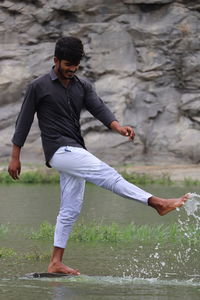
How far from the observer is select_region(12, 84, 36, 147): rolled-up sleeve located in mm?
7379

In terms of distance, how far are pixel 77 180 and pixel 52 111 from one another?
0.61 metres

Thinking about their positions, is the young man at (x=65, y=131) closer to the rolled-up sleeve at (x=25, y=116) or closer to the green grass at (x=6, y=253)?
the rolled-up sleeve at (x=25, y=116)

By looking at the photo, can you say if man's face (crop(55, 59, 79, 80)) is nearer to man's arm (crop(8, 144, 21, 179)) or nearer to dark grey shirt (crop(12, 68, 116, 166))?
dark grey shirt (crop(12, 68, 116, 166))

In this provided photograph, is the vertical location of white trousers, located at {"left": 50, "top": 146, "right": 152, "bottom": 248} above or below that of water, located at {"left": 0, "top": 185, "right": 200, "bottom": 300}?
above

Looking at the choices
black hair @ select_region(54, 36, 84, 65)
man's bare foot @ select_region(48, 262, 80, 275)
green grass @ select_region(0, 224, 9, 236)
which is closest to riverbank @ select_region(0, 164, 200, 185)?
green grass @ select_region(0, 224, 9, 236)

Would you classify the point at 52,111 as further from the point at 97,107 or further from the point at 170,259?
the point at 170,259

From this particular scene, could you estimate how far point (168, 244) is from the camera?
377 inches

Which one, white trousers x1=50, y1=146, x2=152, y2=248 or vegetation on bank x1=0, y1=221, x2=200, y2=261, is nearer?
white trousers x1=50, y1=146, x2=152, y2=248

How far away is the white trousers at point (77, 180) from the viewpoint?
23.2ft

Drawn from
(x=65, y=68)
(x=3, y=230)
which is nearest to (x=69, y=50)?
(x=65, y=68)

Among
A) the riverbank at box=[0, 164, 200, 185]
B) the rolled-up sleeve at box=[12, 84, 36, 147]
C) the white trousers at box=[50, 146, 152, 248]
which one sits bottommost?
the riverbank at box=[0, 164, 200, 185]

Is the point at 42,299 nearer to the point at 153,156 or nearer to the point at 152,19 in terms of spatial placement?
the point at 153,156

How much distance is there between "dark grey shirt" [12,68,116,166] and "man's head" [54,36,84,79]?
0.36 ft

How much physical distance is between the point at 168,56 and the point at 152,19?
5.19 ft
